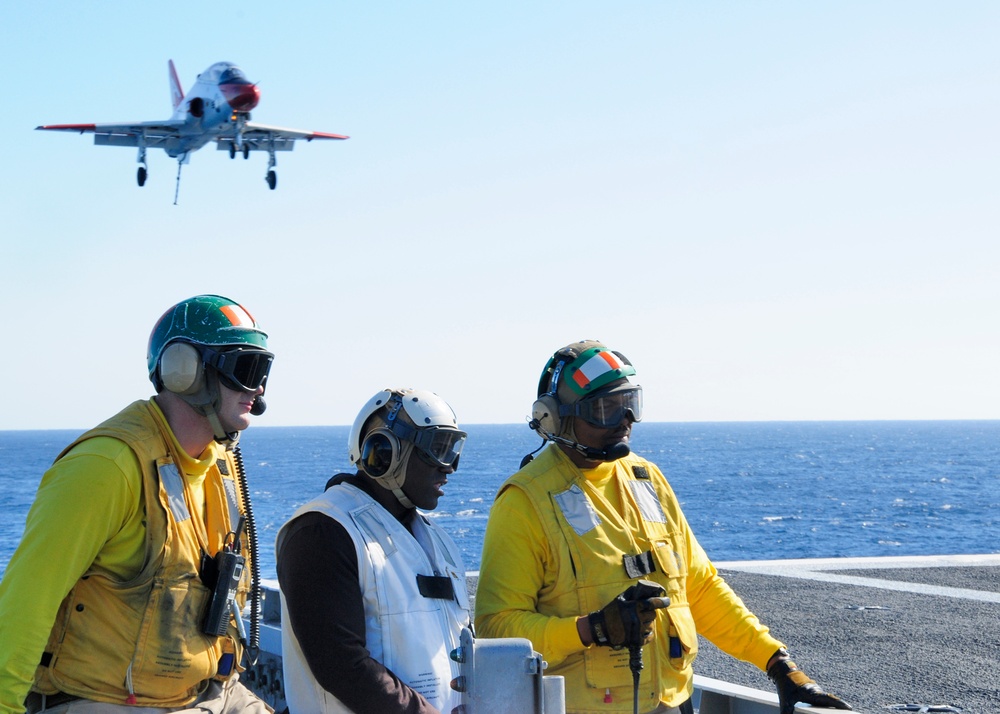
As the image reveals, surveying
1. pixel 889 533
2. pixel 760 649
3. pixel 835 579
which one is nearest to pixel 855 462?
pixel 889 533

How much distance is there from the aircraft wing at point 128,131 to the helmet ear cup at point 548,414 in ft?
121

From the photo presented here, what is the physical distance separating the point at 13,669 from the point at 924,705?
18.9 feet

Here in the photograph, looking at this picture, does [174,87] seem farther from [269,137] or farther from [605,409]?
[605,409]

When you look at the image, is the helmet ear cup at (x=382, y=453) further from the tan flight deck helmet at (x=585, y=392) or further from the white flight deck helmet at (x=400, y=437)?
the tan flight deck helmet at (x=585, y=392)

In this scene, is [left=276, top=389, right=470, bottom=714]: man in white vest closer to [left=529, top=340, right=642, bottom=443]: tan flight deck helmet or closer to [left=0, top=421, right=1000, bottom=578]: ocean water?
[left=529, top=340, right=642, bottom=443]: tan flight deck helmet

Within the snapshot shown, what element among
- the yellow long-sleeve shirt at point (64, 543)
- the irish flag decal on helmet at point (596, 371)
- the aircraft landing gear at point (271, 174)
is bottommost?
the yellow long-sleeve shirt at point (64, 543)

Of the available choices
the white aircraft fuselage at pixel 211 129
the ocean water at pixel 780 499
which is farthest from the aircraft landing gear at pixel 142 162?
the ocean water at pixel 780 499

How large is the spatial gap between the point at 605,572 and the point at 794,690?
836mm

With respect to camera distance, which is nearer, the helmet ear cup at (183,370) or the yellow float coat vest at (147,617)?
the yellow float coat vest at (147,617)

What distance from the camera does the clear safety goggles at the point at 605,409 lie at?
421 centimetres

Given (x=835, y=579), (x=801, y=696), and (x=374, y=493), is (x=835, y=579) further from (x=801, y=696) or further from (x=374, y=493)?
(x=374, y=493)

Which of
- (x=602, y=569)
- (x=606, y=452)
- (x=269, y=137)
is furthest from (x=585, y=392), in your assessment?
(x=269, y=137)

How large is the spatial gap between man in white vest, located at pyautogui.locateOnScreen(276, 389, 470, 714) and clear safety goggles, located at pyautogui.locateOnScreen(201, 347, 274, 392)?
0.37 meters

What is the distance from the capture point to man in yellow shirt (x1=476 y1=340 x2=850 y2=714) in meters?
3.83
